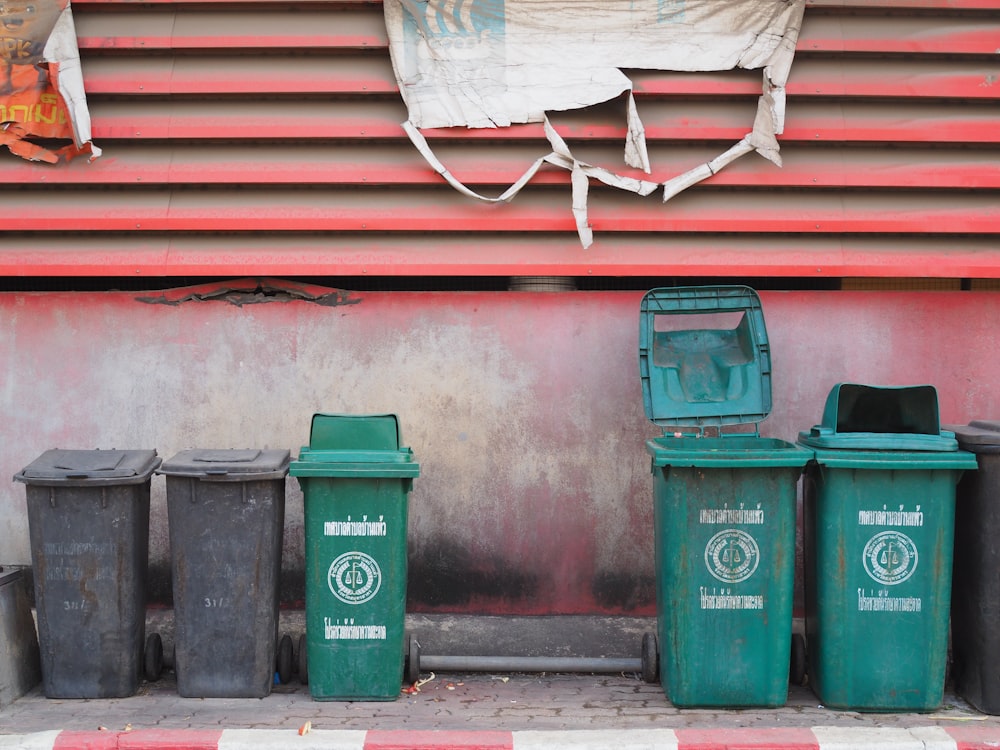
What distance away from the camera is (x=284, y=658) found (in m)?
4.79

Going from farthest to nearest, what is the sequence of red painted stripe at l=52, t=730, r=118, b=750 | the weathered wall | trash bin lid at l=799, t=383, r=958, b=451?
the weathered wall → trash bin lid at l=799, t=383, r=958, b=451 → red painted stripe at l=52, t=730, r=118, b=750

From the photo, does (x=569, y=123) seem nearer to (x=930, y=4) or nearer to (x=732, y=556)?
(x=930, y=4)

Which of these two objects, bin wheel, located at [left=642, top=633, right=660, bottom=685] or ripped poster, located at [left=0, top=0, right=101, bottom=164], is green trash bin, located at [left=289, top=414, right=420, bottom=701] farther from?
ripped poster, located at [left=0, top=0, right=101, bottom=164]

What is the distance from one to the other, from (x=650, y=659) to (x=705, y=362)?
5.71 ft

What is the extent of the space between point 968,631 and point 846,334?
1.94 m

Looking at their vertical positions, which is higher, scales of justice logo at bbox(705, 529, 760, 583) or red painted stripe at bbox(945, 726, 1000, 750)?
scales of justice logo at bbox(705, 529, 760, 583)

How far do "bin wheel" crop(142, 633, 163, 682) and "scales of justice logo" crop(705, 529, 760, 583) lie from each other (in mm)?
2860

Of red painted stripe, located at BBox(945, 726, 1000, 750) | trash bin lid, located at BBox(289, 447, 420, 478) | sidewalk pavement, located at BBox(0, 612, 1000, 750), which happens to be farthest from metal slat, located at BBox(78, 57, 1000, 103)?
red painted stripe, located at BBox(945, 726, 1000, 750)

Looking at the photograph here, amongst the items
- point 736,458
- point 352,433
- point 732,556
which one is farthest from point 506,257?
point 732,556

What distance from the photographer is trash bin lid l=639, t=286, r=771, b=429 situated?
524 cm

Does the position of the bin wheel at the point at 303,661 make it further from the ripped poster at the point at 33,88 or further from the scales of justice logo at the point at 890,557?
the ripped poster at the point at 33,88

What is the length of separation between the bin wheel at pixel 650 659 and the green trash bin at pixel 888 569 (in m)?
0.85

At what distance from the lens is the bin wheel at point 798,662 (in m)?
4.78

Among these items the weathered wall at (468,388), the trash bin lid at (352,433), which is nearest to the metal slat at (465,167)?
the weathered wall at (468,388)
